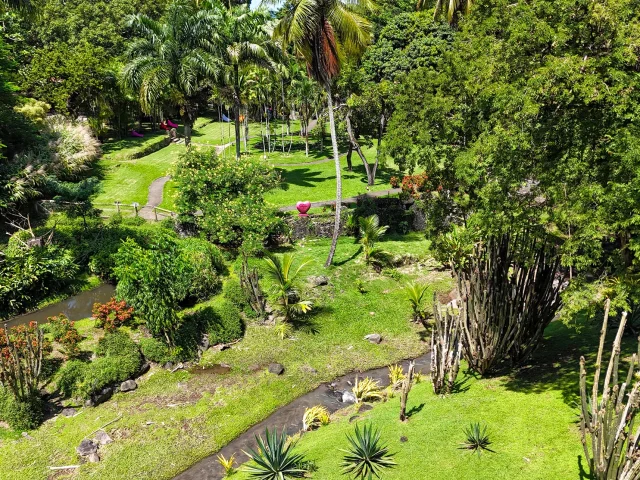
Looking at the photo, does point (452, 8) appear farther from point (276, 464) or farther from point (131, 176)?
point (131, 176)

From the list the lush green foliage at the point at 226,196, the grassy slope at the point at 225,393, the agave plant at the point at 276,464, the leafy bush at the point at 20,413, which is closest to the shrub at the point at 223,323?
the grassy slope at the point at 225,393

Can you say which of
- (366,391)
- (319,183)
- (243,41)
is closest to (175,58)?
(243,41)

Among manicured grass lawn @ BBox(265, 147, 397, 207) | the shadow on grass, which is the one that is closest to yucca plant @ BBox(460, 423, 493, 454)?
the shadow on grass

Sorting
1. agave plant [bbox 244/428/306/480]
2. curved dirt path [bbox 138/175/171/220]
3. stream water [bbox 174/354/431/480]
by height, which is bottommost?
stream water [bbox 174/354/431/480]

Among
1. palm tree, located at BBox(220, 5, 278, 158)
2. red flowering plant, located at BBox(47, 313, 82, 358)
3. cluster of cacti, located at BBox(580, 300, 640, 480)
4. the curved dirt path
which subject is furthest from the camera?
the curved dirt path

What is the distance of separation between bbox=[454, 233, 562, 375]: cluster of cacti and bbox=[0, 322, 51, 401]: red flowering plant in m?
13.0

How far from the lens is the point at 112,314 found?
1819 cm

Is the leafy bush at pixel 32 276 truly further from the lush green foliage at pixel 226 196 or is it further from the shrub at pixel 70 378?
the shrub at pixel 70 378

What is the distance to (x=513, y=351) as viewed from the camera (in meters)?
13.9

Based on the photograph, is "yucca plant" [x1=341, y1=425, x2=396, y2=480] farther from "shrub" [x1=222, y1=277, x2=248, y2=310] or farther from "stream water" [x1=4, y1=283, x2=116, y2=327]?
"stream water" [x1=4, y1=283, x2=116, y2=327]

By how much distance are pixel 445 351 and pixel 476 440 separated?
2.60 metres

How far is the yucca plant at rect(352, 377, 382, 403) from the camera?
15.2 m

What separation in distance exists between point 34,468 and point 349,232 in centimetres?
1867

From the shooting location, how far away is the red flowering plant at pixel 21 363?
13820mm
